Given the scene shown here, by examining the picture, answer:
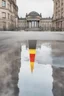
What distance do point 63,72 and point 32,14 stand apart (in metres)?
161

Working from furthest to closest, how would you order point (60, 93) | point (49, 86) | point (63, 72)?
1. point (63, 72)
2. point (49, 86)
3. point (60, 93)

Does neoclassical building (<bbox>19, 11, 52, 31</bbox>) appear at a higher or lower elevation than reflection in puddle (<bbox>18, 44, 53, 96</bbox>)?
higher

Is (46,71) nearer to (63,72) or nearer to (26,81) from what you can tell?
(63,72)

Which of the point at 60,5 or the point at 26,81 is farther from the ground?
the point at 60,5

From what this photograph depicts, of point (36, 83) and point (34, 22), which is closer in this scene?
point (36, 83)

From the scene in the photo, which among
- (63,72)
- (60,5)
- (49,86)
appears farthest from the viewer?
(60,5)

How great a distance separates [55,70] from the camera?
705cm

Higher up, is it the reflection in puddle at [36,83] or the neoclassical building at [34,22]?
the neoclassical building at [34,22]

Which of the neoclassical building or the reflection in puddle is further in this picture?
the neoclassical building

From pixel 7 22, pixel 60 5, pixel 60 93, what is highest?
pixel 60 5

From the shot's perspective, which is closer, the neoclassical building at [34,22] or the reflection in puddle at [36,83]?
the reflection in puddle at [36,83]

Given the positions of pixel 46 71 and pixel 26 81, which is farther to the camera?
pixel 46 71

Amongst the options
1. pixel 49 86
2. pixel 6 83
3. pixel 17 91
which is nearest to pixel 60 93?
pixel 49 86

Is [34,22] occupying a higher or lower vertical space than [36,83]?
higher
